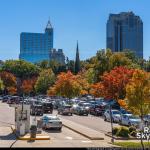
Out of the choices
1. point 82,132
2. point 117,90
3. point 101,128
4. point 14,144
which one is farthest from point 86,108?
point 14,144

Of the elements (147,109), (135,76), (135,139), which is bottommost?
(135,139)

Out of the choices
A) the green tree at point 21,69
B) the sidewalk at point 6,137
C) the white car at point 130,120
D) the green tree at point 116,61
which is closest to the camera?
the sidewalk at point 6,137

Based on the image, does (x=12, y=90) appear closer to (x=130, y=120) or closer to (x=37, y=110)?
(x=37, y=110)

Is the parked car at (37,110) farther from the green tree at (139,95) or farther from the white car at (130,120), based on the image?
the green tree at (139,95)

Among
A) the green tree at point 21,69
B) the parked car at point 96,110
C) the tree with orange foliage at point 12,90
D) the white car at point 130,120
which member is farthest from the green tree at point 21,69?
the white car at point 130,120

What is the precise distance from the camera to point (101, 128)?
47375 millimetres

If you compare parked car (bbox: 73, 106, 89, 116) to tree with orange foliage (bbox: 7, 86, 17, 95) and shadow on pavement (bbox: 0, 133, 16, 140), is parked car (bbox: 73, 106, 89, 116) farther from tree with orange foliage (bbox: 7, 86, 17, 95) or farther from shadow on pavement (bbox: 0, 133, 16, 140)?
tree with orange foliage (bbox: 7, 86, 17, 95)

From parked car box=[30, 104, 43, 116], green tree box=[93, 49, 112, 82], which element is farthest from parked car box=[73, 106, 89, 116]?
green tree box=[93, 49, 112, 82]

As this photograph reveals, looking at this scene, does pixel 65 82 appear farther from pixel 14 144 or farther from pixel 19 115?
pixel 14 144

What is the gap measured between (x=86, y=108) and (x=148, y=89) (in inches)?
1396

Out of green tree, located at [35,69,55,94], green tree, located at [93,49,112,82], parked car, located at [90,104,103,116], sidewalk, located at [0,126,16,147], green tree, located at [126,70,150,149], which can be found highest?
green tree, located at [93,49,112,82]

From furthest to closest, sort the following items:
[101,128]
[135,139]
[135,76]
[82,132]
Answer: [101,128]
[82,132]
[135,139]
[135,76]

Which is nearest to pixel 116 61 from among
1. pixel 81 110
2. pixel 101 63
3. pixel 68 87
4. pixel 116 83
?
pixel 101 63

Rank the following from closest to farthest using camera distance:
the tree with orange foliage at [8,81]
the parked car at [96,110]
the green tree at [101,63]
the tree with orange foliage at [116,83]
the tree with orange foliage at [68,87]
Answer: the parked car at [96,110], the tree with orange foliage at [116,83], the tree with orange foliage at [68,87], the green tree at [101,63], the tree with orange foliage at [8,81]
